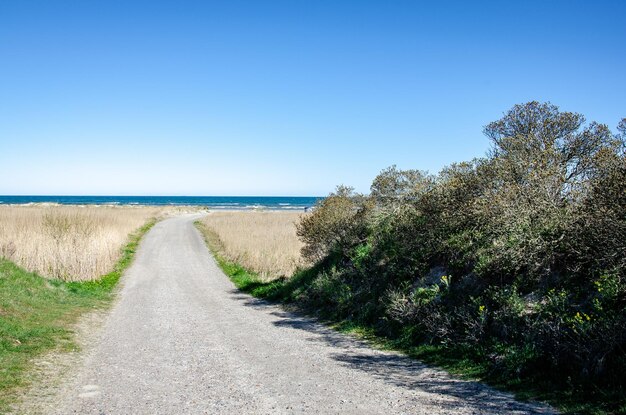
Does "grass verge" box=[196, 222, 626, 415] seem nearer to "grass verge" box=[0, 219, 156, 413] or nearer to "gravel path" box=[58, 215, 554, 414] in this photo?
"gravel path" box=[58, 215, 554, 414]

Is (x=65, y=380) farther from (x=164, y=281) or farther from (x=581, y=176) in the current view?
(x=164, y=281)

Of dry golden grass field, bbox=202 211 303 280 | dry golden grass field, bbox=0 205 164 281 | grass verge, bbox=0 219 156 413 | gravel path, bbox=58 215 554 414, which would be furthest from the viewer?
dry golden grass field, bbox=202 211 303 280

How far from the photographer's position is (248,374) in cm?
739

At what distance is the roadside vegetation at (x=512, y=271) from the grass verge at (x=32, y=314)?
614 centimetres

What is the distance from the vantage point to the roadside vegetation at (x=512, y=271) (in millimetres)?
6406

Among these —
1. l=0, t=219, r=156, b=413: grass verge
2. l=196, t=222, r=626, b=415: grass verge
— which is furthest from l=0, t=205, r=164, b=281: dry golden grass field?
l=196, t=222, r=626, b=415: grass verge

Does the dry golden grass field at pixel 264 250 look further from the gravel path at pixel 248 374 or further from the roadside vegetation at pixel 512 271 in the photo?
the gravel path at pixel 248 374

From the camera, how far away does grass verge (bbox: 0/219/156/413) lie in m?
7.25

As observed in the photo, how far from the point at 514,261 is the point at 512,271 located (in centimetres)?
39

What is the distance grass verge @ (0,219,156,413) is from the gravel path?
80cm

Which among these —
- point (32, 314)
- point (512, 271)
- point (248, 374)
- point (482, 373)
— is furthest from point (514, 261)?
point (32, 314)

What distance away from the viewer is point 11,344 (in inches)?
336

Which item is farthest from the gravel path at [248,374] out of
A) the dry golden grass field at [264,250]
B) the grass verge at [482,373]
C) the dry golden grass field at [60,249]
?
the dry golden grass field at [264,250]

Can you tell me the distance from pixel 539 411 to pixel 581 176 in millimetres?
6163
